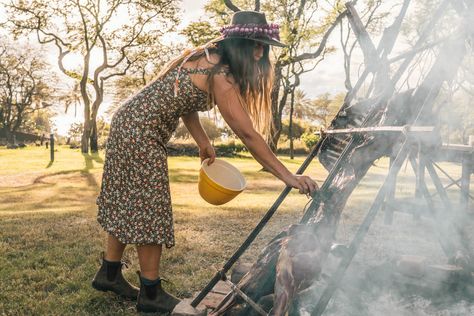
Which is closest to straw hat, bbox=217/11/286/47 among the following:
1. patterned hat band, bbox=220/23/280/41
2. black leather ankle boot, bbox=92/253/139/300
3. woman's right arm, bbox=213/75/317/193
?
patterned hat band, bbox=220/23/280/41

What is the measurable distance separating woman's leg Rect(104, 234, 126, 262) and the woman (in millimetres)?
34

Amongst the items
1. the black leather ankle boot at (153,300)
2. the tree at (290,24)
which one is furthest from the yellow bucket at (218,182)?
the tree at (290,24)

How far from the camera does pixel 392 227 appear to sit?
256 inches

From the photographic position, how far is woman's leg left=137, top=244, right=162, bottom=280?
2973 mm

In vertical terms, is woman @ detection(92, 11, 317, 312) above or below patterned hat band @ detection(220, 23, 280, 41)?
below

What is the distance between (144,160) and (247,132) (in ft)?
2.58

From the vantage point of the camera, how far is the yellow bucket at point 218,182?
289cm

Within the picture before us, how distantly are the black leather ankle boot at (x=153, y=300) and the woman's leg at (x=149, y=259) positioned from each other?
9cm

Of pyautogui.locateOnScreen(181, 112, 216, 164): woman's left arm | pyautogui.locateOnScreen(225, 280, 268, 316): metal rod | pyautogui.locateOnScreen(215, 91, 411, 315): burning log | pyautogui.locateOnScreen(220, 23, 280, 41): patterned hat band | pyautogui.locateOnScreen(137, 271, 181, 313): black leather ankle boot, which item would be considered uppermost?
pyautogui.locateOnScreen(220, 23, 280, 41): patterned hat band

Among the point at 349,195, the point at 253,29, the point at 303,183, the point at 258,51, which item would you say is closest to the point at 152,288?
the point at 303,183

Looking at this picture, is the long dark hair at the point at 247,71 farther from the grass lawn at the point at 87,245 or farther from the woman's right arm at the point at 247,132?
the grass lawn at the point at 87,245

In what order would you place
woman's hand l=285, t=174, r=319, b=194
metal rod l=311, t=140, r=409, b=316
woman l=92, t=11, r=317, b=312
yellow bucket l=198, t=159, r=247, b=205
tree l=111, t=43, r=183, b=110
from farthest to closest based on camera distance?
1. tree l=111, t=43, r=183, b=110
2. yellow bucket l=198, t=159, r=247, b=205
3. woman l=92, t=11, r=317, b=312
4. woman's hand l=285, t=174, r=319, b=194
5. metal rod l=311, t=140, r=409, b=316

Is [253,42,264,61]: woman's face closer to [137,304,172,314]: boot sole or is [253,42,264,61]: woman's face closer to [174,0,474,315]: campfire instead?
[174,0,474,315]: campfire

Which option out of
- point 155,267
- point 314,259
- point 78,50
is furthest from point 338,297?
point 78,50
